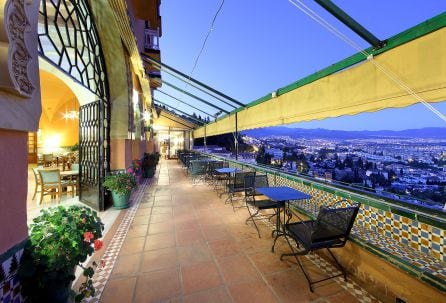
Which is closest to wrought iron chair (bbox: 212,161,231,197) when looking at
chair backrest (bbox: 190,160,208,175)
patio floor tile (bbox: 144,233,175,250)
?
chair backrest (bbox: 190,160,208,175)

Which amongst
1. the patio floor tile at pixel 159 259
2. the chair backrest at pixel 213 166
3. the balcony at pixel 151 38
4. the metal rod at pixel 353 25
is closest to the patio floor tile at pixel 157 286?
the patio floor tile at pixel 159 259

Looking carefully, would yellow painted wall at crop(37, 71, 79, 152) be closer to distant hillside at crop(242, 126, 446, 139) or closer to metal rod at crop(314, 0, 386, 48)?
distant hillside at crop(242, 126, 446, 139)

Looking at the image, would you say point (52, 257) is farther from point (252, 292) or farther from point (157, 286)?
point (252, 292)

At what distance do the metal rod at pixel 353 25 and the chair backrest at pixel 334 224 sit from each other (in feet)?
5.29

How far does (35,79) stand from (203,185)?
6.11m

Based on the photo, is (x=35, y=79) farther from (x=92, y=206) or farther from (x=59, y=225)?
(x=92, y=206)

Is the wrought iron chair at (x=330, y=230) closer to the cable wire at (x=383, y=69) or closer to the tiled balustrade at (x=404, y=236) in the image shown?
the tiled balustrade at (x=404, y=236)

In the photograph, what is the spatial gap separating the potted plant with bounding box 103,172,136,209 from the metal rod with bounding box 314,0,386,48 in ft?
15.2

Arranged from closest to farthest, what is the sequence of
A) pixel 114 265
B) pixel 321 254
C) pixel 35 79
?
pixel 35 79 < pixel 114 265 < pixel 321 254

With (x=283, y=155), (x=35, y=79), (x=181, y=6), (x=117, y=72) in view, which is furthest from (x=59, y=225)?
(x=181, y=6)


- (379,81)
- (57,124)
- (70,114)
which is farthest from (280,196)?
(57,124)

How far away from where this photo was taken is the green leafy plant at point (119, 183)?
4438 millimetres

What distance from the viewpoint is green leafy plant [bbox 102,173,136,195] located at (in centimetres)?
444

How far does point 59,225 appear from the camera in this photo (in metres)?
1.60
